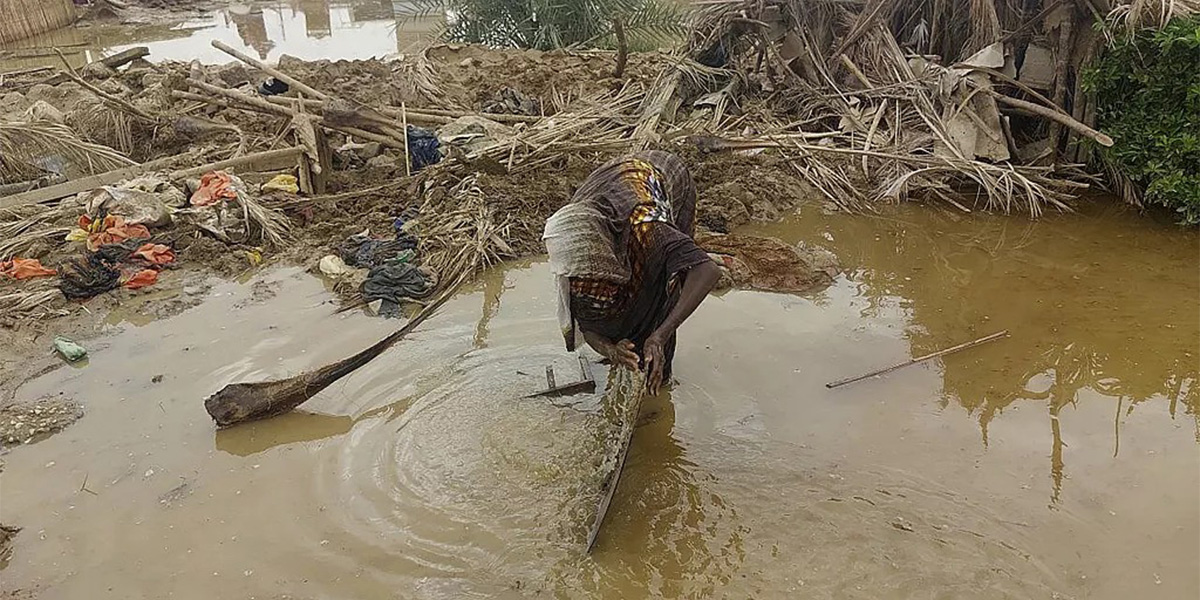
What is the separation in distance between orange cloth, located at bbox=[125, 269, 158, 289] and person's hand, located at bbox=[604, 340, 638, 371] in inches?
136

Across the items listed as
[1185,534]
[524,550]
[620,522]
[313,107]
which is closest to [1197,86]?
[1185,534]

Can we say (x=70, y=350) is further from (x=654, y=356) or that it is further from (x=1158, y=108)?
(x=1158, y=108)

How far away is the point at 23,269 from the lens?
5.09 meters

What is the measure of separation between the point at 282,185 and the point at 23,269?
189 centimetres

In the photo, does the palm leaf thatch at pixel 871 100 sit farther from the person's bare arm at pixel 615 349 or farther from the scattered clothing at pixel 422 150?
the person's bare arm at pixel 615 349

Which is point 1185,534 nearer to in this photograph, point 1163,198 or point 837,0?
point 1163,198

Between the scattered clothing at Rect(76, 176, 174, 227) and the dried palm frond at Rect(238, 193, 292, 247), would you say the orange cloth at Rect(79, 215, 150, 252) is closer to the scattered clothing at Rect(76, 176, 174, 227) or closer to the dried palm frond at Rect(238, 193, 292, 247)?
the scattered clothing at Rect(76, 176, 174, 227)

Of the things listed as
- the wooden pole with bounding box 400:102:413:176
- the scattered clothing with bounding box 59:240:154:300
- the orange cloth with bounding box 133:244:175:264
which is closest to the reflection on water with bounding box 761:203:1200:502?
the wooden pole with bounding box 400:102:413:176

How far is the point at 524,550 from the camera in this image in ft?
10.1

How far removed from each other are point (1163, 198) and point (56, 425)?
6969 mm

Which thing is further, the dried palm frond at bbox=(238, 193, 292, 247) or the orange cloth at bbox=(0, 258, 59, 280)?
the dried palm frond at bbox=(238, 193, 292, 247)

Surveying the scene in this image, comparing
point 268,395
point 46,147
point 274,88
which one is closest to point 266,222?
point 46,147

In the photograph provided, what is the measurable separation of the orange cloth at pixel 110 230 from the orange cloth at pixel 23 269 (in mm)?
327

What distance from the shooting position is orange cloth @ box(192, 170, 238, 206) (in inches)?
228
